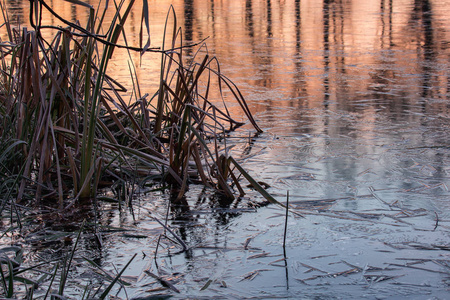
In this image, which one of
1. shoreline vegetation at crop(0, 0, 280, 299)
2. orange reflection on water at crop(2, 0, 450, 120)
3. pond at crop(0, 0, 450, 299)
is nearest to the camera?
pond at crop(0, 0, 450, 299)

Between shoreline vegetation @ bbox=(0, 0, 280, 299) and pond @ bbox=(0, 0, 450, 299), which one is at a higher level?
shoreline vegetation @ bbox=(0, 0, 280, 299)

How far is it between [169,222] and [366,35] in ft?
23.7

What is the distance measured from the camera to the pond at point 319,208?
1871 mm

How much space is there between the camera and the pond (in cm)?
187

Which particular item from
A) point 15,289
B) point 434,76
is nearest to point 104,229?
point 15,289

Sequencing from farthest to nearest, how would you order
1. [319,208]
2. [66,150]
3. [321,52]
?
[321,52] → [66,150] → [319,208]

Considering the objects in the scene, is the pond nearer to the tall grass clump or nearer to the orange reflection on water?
the orange reflection on water

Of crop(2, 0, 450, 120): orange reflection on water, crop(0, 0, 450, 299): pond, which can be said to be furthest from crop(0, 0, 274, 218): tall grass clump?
crop(2, 0, 450, 120): orange reflection on water

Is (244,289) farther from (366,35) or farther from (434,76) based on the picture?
(366,35)

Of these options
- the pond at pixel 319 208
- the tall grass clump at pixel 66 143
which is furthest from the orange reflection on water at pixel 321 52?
the tall grass clump at pixel 66 143

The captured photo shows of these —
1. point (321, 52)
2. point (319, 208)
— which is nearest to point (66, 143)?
point (319, 208)

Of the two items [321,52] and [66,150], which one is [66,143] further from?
[321,52]

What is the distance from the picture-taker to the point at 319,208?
98.0 inches

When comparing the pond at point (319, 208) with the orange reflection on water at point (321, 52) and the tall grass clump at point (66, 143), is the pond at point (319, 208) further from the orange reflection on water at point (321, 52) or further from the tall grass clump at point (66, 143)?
the tall grass clump at point (66, 143)
